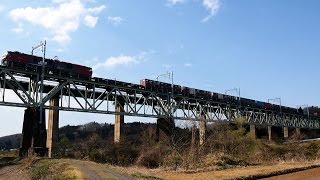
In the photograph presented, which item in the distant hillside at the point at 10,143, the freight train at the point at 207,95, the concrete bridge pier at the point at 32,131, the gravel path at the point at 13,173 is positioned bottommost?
the distant hillside at the point at 10,143

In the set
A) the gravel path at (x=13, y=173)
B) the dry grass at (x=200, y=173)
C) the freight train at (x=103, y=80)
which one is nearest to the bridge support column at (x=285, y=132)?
the freight train at (x=103, y=80)

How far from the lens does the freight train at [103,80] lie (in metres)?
50.5

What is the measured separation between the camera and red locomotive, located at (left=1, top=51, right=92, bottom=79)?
164 ft

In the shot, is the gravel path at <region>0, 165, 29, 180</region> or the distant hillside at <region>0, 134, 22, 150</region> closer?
the gravel path at <region>0, 165, 29, 180</region>

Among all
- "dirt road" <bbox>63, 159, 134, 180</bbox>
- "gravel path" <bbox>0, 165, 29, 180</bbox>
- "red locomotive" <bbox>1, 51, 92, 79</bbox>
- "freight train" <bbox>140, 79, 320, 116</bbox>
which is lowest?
"gravel path" <bbox>0, 165, 29, 180</bbox>

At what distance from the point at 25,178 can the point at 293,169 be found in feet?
68.0

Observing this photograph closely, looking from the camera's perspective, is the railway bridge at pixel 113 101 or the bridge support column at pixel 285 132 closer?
the railway bridge at pixel 113 101

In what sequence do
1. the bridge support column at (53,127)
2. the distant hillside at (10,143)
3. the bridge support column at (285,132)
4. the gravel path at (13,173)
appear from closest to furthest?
the gravel path at (13,173) → the bridge support column at (53,127) → the distant hillside at (10,143) → the bridge support column at (285,132)

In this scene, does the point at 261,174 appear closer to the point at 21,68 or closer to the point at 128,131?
the point at 21,68

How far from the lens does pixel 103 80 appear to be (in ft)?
205

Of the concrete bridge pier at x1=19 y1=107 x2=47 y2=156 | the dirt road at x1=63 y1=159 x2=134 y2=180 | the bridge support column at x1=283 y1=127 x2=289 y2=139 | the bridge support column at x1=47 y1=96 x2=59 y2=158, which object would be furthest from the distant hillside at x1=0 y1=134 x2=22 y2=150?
the bridge support column at x1=283 y1=127 x2=289 y2=139

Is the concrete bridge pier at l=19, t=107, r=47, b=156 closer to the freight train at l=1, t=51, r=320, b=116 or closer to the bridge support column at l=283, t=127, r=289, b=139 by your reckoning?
the freight train at l=1, t=51, r=320, b=116

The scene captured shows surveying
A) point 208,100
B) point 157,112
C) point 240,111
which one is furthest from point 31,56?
point 240,111

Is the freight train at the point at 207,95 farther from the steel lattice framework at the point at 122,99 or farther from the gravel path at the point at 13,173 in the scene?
the gravel path at the point at 13,173
